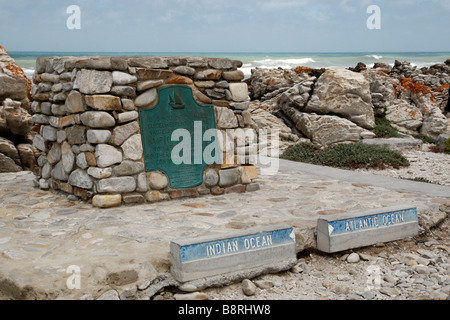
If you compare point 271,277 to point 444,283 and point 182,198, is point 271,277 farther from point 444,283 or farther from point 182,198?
point 182,198

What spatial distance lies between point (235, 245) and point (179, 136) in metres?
2.06

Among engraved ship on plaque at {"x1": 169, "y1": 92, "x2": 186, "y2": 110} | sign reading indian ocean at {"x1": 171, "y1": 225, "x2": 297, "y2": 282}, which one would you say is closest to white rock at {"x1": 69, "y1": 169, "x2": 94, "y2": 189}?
engraved ship on plaque at {"x1": 169, "y1": 92, "x2": 186, "y2": 110}

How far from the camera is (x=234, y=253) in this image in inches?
146

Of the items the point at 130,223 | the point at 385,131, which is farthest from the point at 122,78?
the point at 385,131

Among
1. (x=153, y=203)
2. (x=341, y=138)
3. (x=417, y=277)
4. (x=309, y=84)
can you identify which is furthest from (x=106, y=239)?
(x=309, y=84)

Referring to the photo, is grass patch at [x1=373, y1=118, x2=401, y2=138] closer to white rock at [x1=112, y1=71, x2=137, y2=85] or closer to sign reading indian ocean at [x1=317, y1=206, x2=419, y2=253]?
sign reading indian ocean at [x1=317, y1=206, x2=419, y2=253]

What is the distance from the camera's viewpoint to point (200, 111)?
562 cm

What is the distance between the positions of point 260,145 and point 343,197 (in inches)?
189

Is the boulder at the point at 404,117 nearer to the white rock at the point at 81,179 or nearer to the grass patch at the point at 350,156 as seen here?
→ the grass patch at the point at 350,156

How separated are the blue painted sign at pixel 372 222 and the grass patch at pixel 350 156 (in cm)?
382

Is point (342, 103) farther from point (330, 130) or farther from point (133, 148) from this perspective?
point (133, 148)

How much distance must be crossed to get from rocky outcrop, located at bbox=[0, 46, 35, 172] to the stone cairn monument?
1.88m

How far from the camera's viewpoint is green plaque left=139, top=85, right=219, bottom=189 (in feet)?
17.6

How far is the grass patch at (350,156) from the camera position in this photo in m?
8.45
